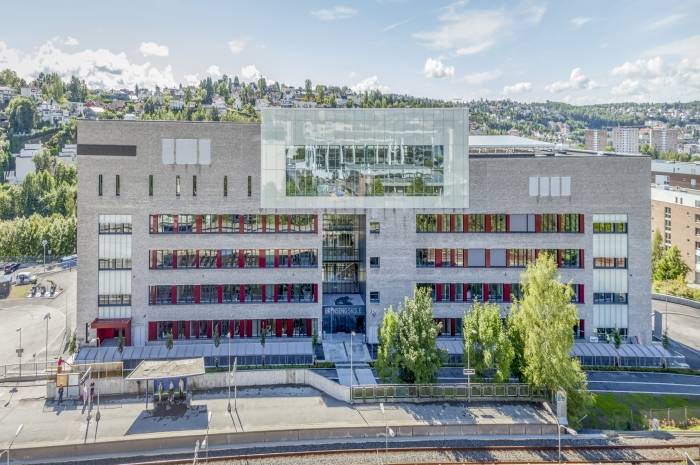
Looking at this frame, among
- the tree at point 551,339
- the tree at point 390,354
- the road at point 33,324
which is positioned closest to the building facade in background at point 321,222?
the road at point 33,324

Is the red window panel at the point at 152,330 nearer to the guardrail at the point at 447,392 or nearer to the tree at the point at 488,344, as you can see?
the guardrail at the point at 447,392

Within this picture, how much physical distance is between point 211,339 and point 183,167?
686 inches

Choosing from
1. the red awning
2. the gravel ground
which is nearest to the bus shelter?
the gravel ground

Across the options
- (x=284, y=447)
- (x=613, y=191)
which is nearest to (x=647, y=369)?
(x=613, y=191)

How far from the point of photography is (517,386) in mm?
40562

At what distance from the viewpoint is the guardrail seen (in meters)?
40.3

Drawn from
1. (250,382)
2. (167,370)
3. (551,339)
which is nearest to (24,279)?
(167,370)

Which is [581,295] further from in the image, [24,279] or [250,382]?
[24,279]

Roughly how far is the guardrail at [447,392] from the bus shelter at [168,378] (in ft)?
40.6

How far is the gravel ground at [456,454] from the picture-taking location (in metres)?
32.6

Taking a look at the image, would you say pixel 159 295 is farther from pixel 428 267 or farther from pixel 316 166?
pixel 428 267

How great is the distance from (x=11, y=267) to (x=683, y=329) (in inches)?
3959

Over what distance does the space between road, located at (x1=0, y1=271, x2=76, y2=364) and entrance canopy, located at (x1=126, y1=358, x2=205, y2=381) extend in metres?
17.6

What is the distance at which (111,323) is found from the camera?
169 feet
